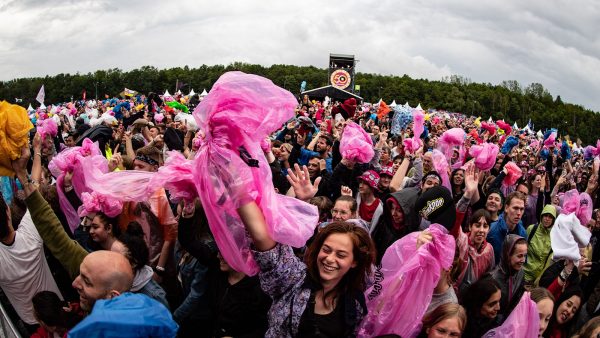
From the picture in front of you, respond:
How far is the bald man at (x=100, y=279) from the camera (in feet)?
7.68

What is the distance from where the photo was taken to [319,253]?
7.80 ft

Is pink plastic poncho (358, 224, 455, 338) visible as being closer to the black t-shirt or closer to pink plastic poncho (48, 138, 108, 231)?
the black t-shirt

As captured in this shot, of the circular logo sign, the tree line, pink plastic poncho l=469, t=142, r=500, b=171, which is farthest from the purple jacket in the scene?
the tree line

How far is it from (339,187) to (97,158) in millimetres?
2509

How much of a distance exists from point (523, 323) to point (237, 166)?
205 centimetres

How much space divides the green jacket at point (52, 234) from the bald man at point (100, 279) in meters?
0.54

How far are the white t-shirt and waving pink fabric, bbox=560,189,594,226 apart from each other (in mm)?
5166

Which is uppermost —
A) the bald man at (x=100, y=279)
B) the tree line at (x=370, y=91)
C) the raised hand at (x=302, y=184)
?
the raised hand at (x=302, y=184)

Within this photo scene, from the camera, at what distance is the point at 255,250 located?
6.59 ft

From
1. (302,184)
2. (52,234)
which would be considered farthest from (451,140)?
(52,234)

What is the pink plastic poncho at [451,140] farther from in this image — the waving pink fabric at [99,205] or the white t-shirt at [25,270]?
the white t-shirt at [25,270]

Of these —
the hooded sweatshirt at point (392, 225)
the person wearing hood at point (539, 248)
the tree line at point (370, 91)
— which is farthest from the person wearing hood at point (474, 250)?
the tree line at point (370, 91)

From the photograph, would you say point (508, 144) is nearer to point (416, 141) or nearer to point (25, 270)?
point (416, 141)

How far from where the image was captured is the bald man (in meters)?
2.34
